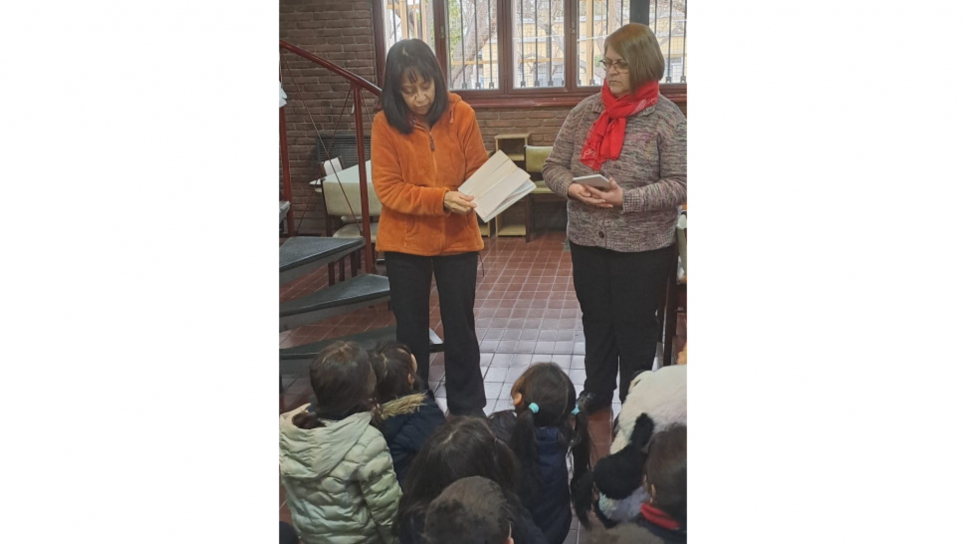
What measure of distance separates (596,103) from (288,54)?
96cm

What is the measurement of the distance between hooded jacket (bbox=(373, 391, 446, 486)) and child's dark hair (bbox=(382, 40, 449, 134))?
0.70 metres

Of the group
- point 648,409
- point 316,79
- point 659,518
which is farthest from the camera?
point 316,79

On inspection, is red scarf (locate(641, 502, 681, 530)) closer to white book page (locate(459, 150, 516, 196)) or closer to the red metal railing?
white book page (locate(459, 150, 516, 196))

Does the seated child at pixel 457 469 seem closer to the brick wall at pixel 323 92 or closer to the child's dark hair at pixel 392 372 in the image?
the child's dark hair at pixel 392 372

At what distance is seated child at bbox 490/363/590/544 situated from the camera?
1.53m

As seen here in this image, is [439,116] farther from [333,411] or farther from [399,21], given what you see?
[333,411]

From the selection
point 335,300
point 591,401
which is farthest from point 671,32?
point 335,300

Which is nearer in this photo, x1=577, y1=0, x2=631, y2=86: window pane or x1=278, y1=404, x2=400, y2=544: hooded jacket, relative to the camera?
x1=278, y1=404, x2=400, y2=544: hooded jacket

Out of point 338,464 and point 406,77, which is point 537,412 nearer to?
point 338,464

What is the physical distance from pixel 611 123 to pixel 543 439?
0.83m

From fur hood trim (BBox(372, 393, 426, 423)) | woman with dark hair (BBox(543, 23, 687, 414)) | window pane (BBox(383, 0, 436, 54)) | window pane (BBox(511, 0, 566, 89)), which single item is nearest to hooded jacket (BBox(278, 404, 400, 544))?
fur hood trim (BBox(372, 393, 426, 423))

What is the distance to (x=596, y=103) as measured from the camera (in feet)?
6.05

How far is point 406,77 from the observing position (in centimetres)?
173

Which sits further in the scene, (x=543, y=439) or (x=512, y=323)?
(x=512, y=323)
